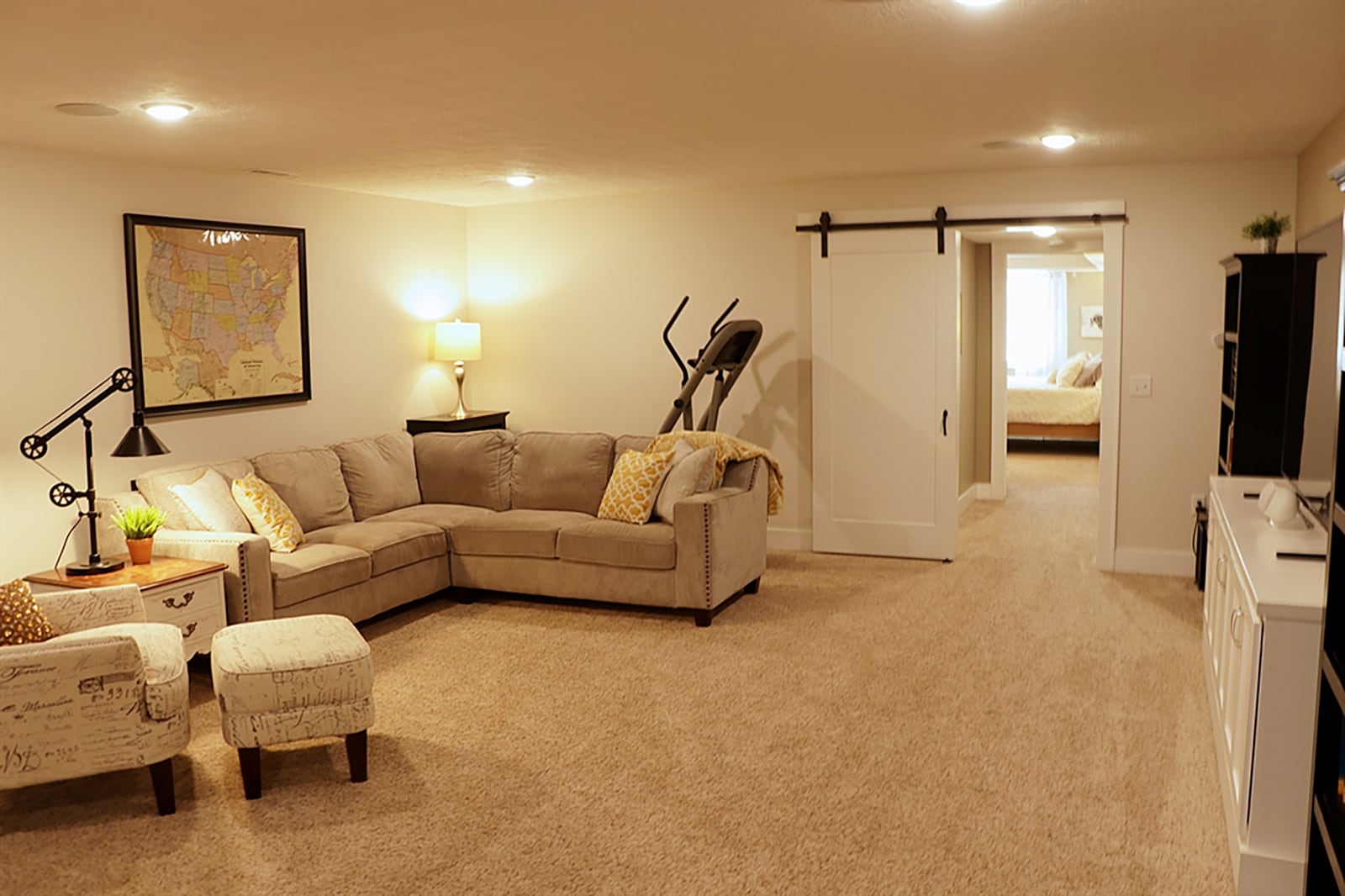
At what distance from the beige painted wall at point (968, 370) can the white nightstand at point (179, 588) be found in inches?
217

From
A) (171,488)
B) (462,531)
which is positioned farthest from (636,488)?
(171,488)

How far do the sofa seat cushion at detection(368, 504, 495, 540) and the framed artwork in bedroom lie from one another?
36.8ft

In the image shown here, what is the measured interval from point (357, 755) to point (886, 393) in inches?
162

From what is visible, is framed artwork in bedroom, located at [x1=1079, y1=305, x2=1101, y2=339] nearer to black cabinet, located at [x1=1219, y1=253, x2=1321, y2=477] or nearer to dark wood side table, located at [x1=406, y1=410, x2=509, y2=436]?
dark wood side table, located at [x1=406, y1=410, x2=509, y2=436]

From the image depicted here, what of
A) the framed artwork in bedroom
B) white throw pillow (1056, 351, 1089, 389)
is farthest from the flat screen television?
the framed artwork in bedroom

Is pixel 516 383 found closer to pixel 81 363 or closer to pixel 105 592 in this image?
pixel 81 363

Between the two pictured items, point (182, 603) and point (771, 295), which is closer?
point (182, 603)

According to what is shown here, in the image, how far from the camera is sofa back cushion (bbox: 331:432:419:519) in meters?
6.14

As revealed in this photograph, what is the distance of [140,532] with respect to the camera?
15.1 feet

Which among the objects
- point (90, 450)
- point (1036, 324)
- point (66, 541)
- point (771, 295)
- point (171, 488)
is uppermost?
point (771, 295)

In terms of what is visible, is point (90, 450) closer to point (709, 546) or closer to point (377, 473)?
point (377, 473)

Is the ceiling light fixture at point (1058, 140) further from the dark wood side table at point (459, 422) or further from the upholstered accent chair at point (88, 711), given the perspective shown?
the upholstered accent chair at point (88, 711)

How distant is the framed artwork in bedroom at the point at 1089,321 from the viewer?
49.4 feet

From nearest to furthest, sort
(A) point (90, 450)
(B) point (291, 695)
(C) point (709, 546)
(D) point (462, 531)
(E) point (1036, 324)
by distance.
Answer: (B) point (291, 695) < (A) point (90, 450) < (C) point (709, 546) < (D) point (462, 531) < (E) point (1036, 324)
